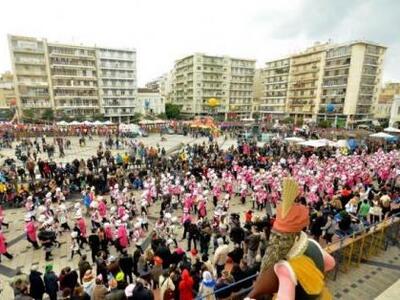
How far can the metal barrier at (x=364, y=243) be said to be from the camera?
8156 mm

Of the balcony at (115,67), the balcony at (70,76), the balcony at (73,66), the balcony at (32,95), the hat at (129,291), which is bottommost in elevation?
the hat at (129,291)

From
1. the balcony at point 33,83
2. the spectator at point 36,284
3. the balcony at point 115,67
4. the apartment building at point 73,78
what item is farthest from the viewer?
the balcony at point 115,67

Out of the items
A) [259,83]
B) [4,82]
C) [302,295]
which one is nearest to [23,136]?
[302,295]

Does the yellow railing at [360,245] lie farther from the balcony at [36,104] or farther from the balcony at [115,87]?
the balcony at [115,87]

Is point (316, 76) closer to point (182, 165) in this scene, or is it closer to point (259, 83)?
point (259, 83)

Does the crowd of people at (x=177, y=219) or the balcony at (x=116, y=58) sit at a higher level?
the balcony at (x=116, y=58)

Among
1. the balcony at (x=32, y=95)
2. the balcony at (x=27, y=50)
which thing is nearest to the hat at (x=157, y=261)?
the balcony at (x=32, y=95)

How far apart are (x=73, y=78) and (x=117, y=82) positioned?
988cm

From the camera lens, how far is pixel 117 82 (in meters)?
64.3

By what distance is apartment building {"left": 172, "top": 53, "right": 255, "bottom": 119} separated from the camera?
74.8 m

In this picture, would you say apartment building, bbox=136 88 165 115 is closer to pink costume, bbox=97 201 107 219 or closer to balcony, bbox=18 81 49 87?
balcony, bbox=18 81 49 87

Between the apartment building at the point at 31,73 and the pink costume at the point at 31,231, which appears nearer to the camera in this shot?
the pink costume at the point at 31,231

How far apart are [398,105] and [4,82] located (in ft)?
291

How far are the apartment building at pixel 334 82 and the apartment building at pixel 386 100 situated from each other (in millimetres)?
5321
